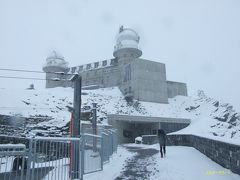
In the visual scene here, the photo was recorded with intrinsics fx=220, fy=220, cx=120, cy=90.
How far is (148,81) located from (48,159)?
47.2 metres

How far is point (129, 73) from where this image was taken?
178 feet

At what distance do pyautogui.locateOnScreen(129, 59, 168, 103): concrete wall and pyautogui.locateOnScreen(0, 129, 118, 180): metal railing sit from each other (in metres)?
42.2

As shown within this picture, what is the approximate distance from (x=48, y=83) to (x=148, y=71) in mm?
35320

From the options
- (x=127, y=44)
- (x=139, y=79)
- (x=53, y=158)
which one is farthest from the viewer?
(x=127, y=44)

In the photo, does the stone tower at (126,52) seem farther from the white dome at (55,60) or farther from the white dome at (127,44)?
the white dome at (55,60)

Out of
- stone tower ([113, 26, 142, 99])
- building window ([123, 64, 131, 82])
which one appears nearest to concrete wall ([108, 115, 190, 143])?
stone tower ([113, 26, 142, 99])

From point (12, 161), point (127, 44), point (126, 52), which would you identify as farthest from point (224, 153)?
point (127, 44)

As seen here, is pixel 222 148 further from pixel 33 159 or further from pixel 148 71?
pixel 148 71

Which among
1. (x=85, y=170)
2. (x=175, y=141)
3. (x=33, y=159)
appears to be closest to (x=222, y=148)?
(x=85, y=170)

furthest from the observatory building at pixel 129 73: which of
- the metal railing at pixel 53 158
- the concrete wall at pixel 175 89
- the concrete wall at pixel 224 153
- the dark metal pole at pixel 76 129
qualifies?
the metal railing at pixel 53 158

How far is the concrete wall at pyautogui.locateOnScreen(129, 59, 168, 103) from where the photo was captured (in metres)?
51.3

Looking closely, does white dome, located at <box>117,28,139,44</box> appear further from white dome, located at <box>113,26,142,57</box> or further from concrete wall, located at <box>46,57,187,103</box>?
concrete wall, located at <box>46,57,187,103</box>

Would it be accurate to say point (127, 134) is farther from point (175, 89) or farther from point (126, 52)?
point (175, 89)

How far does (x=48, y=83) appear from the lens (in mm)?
71438
